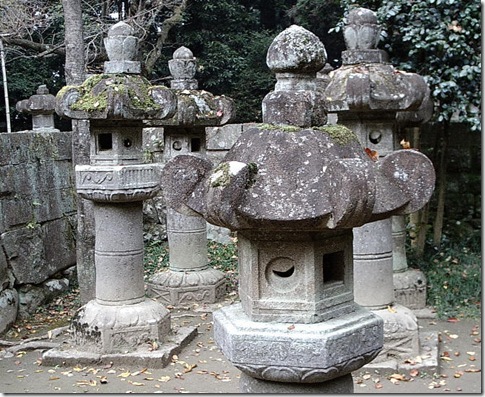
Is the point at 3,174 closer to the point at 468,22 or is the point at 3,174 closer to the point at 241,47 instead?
the point at 468,22

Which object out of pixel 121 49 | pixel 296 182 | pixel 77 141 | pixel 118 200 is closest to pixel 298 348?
pixel 296 182

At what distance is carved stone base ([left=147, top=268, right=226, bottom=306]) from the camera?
8.70 meters

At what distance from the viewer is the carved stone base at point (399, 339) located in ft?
20.1

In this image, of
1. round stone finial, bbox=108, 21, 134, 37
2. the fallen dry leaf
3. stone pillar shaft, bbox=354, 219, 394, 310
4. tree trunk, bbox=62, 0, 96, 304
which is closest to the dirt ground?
the fallen dry leaf

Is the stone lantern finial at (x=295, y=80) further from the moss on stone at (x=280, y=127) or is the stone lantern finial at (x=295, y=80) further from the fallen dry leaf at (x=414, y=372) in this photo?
the fallen dry leaf at (x=414, y=372)

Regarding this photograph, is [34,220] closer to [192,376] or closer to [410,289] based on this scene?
[192,376]

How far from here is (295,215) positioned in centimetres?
285

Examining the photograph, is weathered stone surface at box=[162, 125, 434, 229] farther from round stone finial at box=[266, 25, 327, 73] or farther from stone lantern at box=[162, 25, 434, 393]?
round stone finial at box=[266, 25, 327, 73]

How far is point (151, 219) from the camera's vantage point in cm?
1193

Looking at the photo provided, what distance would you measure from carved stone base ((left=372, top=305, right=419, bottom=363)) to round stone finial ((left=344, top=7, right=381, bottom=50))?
2.53 meters

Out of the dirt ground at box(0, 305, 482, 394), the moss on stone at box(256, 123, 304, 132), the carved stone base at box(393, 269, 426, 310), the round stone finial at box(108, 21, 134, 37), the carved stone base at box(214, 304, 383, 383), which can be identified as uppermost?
the round stone finial at box(108, 21, 134, 37)

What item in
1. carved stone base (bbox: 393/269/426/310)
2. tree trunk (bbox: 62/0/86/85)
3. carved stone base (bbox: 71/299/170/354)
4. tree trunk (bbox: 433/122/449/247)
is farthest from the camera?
tree trunk (bbox: 433/122/449/247)

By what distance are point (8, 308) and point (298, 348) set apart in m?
5.81

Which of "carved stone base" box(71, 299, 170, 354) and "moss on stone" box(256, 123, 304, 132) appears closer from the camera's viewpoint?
"moss on stone" box(256, 123, 304, 132)
